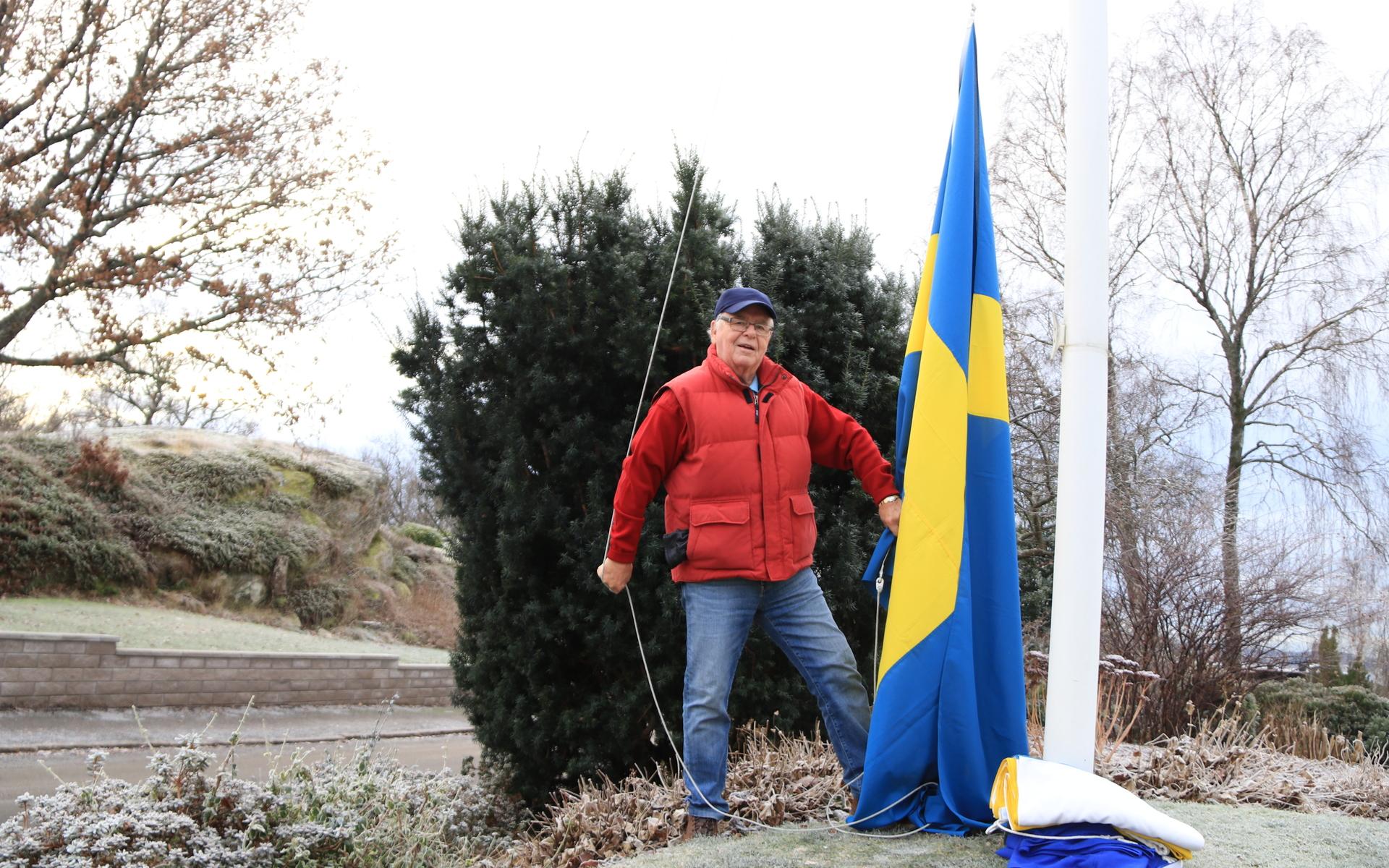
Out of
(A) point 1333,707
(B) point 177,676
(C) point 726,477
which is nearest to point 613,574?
(C) point 726,477

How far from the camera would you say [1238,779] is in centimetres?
473

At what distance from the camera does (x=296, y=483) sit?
1980 centimetres

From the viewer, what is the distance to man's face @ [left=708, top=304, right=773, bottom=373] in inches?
154

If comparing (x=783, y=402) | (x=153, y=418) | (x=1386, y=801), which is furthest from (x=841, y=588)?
(x=153, y=418)

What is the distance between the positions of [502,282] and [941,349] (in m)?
2.87

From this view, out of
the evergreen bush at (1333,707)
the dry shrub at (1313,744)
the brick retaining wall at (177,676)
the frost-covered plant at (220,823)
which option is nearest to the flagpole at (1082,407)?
the frost-covered plant at (220,823)

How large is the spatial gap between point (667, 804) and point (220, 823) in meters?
1.79

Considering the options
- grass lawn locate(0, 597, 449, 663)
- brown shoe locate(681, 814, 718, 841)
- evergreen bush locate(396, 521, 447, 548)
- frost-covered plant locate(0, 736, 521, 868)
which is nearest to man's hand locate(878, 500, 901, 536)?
brown shoe locate(681, 814, 718, 841)

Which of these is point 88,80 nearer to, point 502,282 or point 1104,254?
point 502,282

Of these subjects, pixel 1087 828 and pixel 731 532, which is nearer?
pixel 1087 828

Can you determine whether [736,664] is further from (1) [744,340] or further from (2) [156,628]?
(2) [156,628]

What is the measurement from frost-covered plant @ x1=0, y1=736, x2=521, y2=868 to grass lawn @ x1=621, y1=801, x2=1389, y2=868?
1.36 metres

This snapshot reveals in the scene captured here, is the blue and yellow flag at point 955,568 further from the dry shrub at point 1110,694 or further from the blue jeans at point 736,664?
the dry shrub at point 1110,694

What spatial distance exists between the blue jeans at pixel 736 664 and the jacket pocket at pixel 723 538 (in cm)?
10
